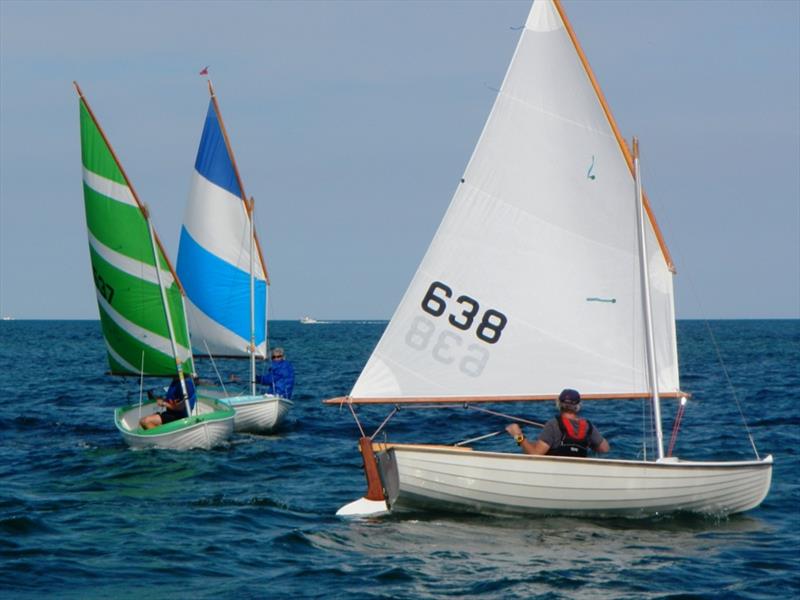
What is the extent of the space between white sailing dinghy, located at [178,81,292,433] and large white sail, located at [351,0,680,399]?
15205 millimetres

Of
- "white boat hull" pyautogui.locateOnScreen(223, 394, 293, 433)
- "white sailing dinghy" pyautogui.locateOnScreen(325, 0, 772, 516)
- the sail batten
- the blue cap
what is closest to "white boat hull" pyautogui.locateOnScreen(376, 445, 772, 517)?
"white sailing dinghy" pyautogui.locateOnScreen(325, 0, 772, 516)

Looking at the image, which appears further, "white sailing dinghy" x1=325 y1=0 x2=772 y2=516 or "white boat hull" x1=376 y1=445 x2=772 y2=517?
"white sailing dinghy" x1=325 y1=0 x2=772 y2=516

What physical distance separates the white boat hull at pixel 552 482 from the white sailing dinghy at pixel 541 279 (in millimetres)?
124

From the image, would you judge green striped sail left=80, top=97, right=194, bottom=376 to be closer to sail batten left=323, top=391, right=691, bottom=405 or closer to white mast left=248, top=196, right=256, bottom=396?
white mast left=248, top=196, right=256, bottom=396

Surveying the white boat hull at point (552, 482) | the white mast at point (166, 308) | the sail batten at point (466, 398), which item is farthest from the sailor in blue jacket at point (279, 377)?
the white boat hull at point (552, 482)

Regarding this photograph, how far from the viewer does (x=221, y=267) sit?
109 ft

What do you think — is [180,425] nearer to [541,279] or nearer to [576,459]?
[541,279]

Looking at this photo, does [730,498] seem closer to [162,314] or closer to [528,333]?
[528,333]

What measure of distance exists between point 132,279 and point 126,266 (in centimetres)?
32

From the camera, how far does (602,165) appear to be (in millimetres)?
17734

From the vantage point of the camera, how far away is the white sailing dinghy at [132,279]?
2680cm

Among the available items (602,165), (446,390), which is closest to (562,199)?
(602,165)

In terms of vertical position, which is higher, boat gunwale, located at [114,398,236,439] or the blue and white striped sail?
the blue and white striped sail

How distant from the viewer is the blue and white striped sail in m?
33.2
